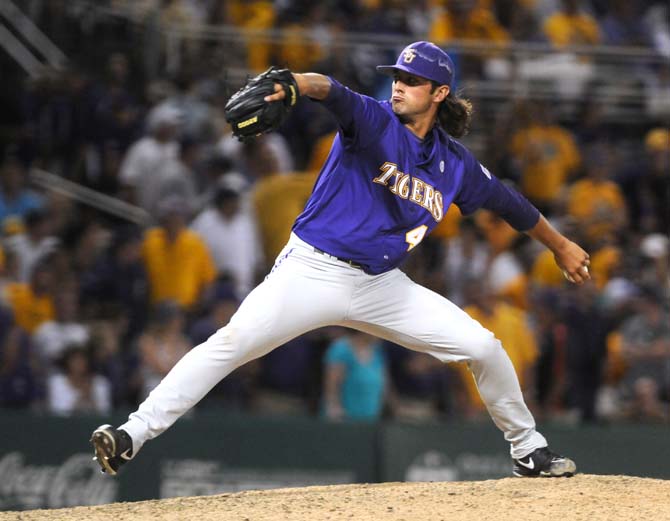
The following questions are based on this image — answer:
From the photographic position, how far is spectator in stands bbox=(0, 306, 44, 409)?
8.45m

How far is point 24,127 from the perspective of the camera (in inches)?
418

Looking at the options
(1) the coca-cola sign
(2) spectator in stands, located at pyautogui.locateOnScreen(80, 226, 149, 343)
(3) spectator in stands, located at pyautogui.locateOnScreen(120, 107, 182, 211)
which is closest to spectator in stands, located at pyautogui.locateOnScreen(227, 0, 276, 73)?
(3) spectator in stands, located at pyautogui.locateOnScreen(120, 107, 182, 211)

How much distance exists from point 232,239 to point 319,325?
4.00m

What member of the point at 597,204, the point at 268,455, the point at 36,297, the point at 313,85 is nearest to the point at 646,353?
the point at 597,204

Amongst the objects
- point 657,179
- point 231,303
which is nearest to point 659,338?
point 657,179

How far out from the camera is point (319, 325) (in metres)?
5.57

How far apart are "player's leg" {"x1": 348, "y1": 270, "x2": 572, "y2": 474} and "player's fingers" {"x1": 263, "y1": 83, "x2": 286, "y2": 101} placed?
1.09m

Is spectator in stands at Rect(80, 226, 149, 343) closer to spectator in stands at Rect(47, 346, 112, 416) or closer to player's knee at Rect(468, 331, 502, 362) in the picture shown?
spectator in stands at Rect(47, 346, 112, 416)

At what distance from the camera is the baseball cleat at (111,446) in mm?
5293

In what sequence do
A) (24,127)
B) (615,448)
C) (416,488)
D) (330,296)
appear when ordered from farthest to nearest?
(24,127) → (615,448) → (416,488) → (330,296)

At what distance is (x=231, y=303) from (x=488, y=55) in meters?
4.29

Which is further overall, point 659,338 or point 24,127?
point 24,127

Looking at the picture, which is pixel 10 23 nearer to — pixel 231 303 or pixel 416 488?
pixel 231 303

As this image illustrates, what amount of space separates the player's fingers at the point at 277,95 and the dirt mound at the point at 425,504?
1820mm
